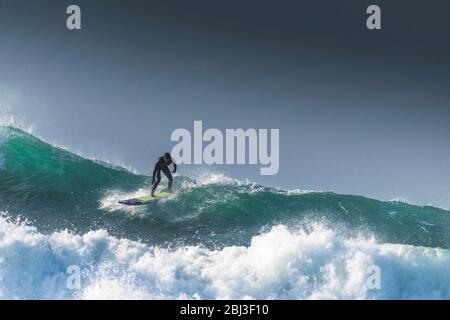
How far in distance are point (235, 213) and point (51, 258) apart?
488cm

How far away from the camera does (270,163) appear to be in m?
13.2

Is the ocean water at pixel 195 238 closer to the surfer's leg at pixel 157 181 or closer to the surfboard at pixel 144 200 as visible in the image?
the surfboard at pixel 144 200

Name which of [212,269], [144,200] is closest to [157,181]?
[144,200]

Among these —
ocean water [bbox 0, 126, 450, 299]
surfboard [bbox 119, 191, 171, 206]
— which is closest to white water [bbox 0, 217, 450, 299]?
ocean water [bbox 0, 126, 450, 299]

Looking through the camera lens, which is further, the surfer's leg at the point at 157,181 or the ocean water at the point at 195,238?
the surfer's leg at the point at 157,181

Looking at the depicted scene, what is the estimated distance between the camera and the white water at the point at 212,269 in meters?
9.45

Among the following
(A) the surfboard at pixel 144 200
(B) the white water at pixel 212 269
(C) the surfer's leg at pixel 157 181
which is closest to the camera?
(B) the white water at pixel 212 269

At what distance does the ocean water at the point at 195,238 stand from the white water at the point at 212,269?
0.02 m

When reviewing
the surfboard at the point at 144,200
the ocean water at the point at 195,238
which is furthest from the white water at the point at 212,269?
the surfboard at the point at 144,200

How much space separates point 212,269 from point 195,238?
6.65ft
